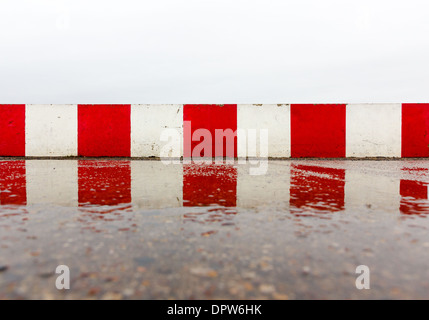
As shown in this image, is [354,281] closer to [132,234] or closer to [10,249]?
[132,234]

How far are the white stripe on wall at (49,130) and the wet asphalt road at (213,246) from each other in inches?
257

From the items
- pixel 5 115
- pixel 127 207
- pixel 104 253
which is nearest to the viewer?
pixel 104 253

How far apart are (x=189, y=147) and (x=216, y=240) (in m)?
7.25

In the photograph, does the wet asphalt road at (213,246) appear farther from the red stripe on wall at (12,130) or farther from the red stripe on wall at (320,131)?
the red stripe on wall at (12,130)

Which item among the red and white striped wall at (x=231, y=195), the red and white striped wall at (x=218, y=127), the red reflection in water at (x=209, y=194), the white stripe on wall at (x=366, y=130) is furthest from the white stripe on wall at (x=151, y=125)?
the red reflection in water at (x=209, y=194)

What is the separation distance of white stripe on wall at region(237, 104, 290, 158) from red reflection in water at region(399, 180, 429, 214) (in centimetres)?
547

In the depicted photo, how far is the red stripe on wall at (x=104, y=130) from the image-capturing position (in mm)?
8656

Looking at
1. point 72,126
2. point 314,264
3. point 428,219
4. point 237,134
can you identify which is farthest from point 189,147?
point 314,264

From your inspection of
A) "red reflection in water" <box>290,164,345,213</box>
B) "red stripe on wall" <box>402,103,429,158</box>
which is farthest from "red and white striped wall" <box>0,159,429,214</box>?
"red stripe on wall" <box>402,103,429,158</box>

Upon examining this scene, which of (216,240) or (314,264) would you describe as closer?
(314,264)

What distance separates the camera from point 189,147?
866cm

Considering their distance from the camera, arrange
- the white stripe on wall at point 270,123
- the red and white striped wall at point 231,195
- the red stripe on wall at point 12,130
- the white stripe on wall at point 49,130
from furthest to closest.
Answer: the white stripe on wall at point 270,123
the white stripe on wall at point 49,130
the red stripe on wall at point 12,130
the red and white striped wall at point 231,195

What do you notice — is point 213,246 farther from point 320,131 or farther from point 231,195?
point 320,131

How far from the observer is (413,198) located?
261 cm
